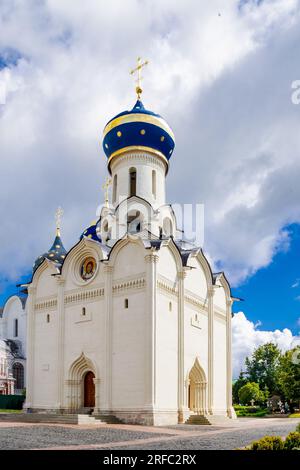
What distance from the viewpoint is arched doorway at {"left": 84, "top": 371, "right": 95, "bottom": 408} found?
71.8 feet

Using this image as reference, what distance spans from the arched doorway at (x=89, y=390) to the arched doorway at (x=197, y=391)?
14.3 feet

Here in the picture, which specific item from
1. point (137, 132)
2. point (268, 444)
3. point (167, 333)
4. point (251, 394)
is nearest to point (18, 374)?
point (251, 394)

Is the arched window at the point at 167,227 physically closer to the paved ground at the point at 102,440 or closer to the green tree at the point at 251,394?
the paved ground at the point at 102,440

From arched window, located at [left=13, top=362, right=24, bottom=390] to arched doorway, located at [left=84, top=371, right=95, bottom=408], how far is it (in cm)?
1846

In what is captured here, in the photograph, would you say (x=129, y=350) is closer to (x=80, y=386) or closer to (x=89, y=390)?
(x=89, y=390)

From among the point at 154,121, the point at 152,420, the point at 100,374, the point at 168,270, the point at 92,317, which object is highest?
the point at 154,121

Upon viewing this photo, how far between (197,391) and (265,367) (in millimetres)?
21394

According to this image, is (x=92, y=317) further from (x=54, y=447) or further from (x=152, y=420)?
(x=54, y=447)

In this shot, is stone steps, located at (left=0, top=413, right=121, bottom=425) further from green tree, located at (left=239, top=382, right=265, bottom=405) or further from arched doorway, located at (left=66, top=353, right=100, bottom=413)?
green tree, located at (left=239, top=382, right=265, bottom=405)

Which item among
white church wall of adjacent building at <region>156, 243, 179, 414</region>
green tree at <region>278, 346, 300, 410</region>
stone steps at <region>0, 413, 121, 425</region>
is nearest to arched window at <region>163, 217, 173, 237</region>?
white church wall of adjacent building at <region>156, 243, 179, 414</region>

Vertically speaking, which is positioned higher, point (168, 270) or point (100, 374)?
point (168, 270)
